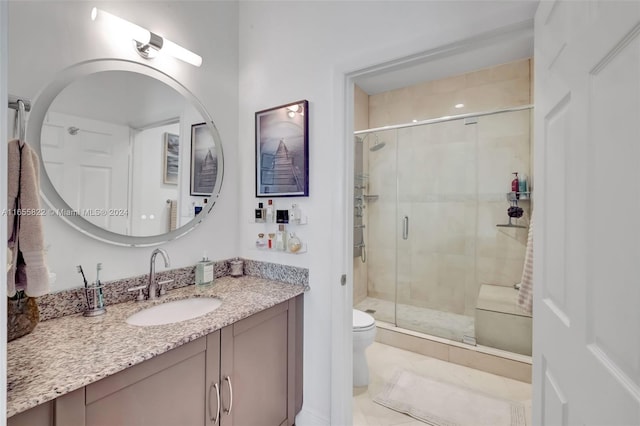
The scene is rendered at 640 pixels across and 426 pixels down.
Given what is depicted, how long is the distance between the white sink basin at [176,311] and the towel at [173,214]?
40 cm

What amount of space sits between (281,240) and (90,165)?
973 millimetres

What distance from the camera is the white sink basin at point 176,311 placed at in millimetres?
1302

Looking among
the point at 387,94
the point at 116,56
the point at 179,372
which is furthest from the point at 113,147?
the point at 387,94

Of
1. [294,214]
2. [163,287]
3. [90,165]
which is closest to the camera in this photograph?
[90,165]

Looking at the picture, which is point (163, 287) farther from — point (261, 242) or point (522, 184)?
point (522, 184)

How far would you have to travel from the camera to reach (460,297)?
2.86 meters

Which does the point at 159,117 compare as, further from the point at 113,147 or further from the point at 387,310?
the point at 387,310

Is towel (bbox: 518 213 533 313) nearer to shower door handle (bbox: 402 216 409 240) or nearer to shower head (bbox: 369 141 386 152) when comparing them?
shower door handle (bbox: 402 216 409 240)

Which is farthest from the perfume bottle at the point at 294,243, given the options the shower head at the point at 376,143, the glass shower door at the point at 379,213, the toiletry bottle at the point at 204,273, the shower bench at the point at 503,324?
the shower head at the point at 376,143

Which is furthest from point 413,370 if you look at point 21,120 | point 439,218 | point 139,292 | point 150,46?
point 150,46

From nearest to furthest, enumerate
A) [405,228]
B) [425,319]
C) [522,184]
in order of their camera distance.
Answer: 1. [522,184]
2. [425,319]
3. [405,228]

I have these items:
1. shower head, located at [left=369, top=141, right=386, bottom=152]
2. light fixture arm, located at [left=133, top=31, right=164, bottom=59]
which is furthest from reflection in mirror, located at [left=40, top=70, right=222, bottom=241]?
shower head, located at [left=369, top=141, right=386, bottom=152]

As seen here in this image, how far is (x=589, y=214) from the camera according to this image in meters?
0.62

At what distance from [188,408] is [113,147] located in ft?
3.81
